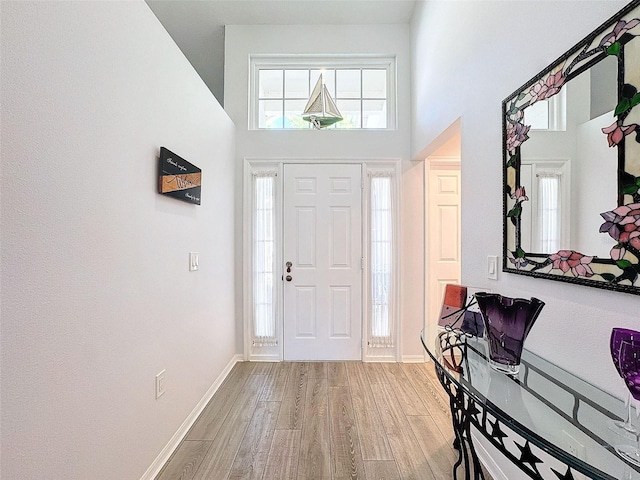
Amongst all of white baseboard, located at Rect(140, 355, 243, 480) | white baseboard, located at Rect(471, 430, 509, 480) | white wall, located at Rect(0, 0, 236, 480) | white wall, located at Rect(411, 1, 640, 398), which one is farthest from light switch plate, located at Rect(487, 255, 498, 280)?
white baseboard, located at Rect(140, 355, 243, 480)

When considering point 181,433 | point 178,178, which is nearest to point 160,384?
point 181,433

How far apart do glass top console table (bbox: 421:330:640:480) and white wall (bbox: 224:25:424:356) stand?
206 cm

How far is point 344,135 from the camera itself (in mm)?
3502

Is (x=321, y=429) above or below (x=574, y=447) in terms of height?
below

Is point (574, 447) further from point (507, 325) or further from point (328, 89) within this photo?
point (328, 89)

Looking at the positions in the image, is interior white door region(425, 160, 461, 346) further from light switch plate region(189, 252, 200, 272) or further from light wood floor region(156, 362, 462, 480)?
light switch plate region(189, 252, 200, 272)

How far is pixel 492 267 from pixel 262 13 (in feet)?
10.4

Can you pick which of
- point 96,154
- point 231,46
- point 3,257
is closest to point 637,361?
point 3,257

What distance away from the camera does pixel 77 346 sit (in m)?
1.26

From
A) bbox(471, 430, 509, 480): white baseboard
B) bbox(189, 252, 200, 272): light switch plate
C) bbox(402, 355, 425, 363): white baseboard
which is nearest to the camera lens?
bbox(471, 430, 509, 480): white baseboard

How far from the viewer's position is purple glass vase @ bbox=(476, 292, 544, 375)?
44.8 inches

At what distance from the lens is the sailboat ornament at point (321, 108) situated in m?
3.30

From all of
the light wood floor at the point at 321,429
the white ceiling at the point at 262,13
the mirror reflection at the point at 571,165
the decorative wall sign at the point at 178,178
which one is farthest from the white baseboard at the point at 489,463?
the white ceiling at the point at 262,13

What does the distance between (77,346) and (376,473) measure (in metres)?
1.60
